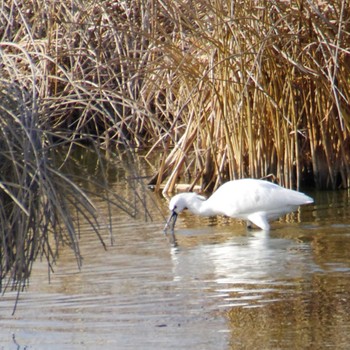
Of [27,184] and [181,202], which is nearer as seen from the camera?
[27,184]

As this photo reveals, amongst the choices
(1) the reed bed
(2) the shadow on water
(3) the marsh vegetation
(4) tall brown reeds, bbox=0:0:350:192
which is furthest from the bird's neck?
(1) the reed bed

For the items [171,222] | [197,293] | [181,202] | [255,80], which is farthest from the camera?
[181,202]

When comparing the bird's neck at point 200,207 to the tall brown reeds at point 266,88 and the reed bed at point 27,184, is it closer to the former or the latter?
the tall brown reeds at point 266,88

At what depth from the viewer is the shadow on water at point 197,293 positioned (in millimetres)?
5414

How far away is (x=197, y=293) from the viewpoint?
6586 mm

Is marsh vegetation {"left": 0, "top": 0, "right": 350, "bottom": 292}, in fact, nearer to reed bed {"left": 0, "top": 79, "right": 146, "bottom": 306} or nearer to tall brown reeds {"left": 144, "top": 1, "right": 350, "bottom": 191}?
tall brown reeds {"left": 144, "top": 1, "right": 350, "bottom": 191}

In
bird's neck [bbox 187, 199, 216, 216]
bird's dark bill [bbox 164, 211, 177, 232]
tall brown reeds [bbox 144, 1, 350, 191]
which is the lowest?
bird's dark bill [bbox 164, 211, 177, 232]

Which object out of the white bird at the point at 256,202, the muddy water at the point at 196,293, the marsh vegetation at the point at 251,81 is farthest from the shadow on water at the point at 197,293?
the marsh vegetation at the point at 251,81

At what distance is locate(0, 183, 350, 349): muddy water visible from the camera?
5410 millimetres

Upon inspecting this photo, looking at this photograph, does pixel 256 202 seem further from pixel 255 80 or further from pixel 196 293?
pixel 196 293

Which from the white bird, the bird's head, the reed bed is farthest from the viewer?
the bird's head

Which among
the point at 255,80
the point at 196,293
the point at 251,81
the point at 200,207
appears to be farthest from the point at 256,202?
the point at 196,293

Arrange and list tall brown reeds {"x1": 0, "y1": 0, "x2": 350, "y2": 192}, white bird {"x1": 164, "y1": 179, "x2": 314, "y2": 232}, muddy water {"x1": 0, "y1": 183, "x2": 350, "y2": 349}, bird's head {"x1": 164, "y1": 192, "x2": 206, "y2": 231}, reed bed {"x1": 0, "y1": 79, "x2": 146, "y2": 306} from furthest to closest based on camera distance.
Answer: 1. bird's head {"x1": 164, "y1": 192, "x2": 206, "y2": 231}
2. tall brown reeds {"x1": 0, "y1": 0, "x2": 350, "y2": 192}
3. white bird {"x1": 164, "y1": 179, "x2": 314, "y2": 232}
4. muddy water {"x1": 0, "y1": 183, "x2": 350, "y2": 349}
5. reed bed {"x1": 0, "y1": 79, "x2": 146, "y2": 306}

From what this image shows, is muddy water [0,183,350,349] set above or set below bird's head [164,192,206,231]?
below
